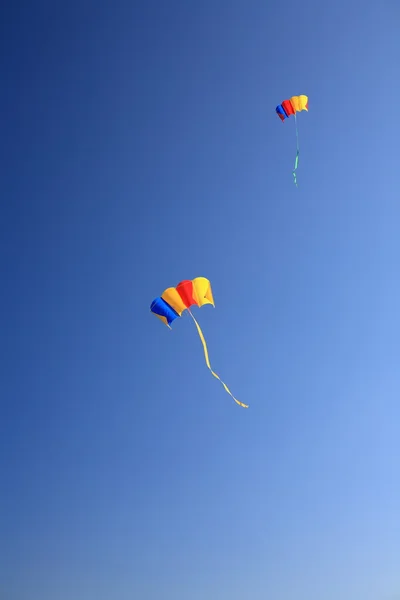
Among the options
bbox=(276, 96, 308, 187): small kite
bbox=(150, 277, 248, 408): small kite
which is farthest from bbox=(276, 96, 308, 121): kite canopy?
bbox=(150, 277, 248, 408): small kite

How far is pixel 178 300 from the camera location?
1716 centimetres

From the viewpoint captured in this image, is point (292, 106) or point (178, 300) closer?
point (178, 300)

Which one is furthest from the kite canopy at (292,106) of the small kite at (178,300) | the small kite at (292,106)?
the small kite at (178,300)

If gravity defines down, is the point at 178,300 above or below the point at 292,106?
below

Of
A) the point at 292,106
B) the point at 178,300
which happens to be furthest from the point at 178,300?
the point at 292,106

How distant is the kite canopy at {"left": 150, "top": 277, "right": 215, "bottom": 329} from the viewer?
673 inches

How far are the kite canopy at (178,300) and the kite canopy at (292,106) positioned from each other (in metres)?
8.76

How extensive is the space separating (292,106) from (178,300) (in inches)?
404

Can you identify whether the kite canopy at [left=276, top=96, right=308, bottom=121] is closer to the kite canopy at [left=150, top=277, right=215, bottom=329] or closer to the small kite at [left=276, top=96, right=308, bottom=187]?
the small kite at [left=276, top=96, right=308, bottom=187]

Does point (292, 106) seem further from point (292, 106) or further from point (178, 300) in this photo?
point (178, 300)

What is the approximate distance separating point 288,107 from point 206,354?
39.0 ft

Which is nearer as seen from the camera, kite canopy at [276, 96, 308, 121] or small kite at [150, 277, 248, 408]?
small kite at [150, 277, 248, 408]

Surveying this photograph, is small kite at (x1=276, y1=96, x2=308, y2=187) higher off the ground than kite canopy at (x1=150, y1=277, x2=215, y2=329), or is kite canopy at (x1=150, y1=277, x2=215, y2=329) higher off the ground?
small kite at (x1=276, y1=96, x2=308, y2=187)

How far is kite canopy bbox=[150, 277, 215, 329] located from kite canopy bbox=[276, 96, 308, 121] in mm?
8759
